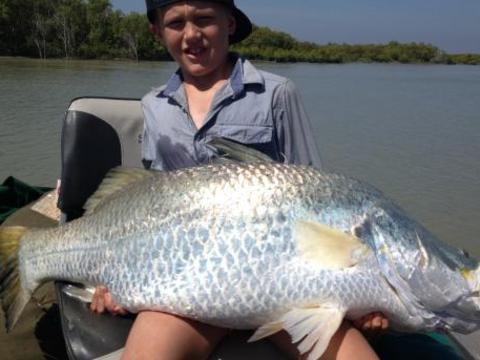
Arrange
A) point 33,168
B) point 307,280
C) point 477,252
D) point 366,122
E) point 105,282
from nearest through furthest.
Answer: point 307,280, point 105,282, point 477,252, point 33,168, point 366,122

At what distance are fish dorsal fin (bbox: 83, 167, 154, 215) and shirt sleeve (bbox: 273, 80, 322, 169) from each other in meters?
0.74

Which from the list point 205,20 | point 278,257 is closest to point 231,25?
point 205,20

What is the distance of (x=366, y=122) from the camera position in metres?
13.2

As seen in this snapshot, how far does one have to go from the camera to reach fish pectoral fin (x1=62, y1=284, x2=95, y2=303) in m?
2.52

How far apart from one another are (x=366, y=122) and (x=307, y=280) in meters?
11.7

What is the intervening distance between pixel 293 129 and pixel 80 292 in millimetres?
1319

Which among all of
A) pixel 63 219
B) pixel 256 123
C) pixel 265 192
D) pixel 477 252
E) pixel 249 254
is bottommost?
pixel 477 252

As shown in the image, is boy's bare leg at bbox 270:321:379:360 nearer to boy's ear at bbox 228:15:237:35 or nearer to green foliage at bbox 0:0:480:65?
boy's ear at bbox 228:15:237:35

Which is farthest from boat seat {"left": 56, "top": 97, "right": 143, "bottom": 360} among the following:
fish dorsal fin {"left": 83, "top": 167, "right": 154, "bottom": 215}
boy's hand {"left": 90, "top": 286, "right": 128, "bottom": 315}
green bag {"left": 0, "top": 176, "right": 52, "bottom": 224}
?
green bag {"left": 0, "top": 176, "right": 52, "bottom": 224}

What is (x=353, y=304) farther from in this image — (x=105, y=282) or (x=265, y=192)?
(x=105, y=282)

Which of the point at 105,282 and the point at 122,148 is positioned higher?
the point at 122,148

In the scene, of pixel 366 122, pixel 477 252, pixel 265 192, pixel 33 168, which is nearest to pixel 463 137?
pixel 366 122

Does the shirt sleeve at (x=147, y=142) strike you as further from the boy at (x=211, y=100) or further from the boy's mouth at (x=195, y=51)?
the boy's mouth at (x=195, y=51)

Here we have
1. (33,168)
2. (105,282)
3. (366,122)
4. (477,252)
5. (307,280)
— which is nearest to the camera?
(307,280)
